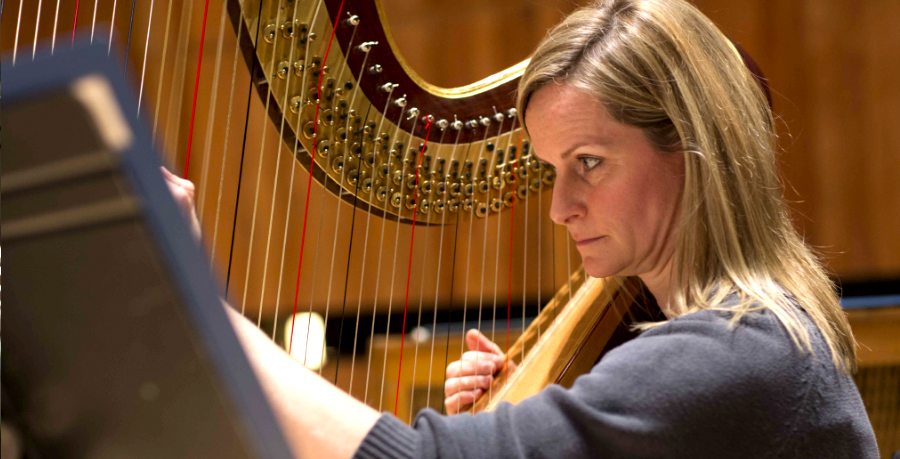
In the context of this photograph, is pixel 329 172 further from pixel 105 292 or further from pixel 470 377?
pixel 105 292

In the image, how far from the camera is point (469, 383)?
1.27 m

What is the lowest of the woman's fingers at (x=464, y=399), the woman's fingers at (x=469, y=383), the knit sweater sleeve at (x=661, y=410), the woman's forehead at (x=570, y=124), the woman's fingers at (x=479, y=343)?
the woman's fingers at (x=464, y=399)

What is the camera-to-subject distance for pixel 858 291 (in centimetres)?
253

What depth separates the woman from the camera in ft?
2.31

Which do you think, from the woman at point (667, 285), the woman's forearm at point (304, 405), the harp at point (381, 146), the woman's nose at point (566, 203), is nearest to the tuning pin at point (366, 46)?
the harp at point (381, 146)

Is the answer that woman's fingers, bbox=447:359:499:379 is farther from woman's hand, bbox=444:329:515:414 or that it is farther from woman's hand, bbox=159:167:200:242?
woman's hand, bbox=159:167:200:242

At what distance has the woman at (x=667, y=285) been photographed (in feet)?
2.31

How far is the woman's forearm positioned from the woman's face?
17.8 inches

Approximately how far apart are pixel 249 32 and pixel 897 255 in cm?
229

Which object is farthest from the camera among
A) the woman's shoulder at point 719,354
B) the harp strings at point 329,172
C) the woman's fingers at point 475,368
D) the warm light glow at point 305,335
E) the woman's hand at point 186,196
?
the warm light glow at point 305,335

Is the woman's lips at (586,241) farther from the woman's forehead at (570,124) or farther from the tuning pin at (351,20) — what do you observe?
the tuning pin at (351,20)

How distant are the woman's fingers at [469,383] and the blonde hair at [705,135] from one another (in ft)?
1.27

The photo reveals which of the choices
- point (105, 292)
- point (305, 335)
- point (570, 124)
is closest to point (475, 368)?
point (570, 124)

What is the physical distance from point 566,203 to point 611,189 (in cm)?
6
